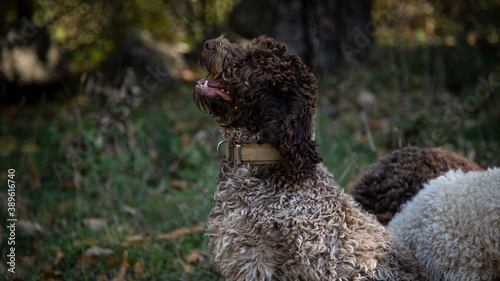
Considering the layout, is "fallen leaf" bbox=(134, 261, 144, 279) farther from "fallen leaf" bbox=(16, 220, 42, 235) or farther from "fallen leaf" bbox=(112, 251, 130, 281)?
"fallen leaf" bbox=(16, 220, 42, 235)

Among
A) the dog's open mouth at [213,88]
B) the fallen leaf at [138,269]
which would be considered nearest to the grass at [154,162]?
the fallen leaf at [138,269]

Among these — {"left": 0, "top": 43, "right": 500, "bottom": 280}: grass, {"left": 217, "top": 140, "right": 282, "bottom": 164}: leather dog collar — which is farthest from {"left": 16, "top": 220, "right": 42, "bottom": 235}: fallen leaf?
{"left": 217, "top": 140, "right": 282, "bottom": 164}: leather dog collar

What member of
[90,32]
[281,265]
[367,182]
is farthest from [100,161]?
[90,32]

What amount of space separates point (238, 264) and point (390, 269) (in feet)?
2.86

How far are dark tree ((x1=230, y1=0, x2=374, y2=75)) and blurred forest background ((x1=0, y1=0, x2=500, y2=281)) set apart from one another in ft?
0.09

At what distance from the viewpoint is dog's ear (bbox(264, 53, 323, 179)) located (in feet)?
7.75

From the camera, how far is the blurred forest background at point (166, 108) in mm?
4418

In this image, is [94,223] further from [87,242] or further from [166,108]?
[166,108]

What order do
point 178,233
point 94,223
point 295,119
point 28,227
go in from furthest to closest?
point 94,223 < point 28,227 < point 178,233 < point 295,119

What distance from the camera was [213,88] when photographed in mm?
2457

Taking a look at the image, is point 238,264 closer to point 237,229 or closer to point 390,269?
point 237,229

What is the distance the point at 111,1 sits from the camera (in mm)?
10000

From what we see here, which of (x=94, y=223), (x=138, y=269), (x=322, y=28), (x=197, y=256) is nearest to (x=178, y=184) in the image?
(x=94, y=223)

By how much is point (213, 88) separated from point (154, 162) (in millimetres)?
3787
